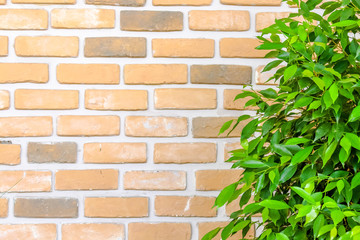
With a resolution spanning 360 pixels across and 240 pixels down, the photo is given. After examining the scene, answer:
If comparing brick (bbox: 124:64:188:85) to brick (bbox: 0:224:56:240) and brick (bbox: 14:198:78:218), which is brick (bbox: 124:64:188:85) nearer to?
brick (bbox: 14:198:78:218)

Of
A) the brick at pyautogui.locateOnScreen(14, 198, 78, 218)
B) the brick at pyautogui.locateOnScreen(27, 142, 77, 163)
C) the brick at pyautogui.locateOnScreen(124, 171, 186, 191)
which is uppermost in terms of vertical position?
the brick at pyautogui.locateOnScreen(27, 142, 77, 163)

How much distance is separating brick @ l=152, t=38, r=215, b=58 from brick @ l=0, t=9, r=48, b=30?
0.35m

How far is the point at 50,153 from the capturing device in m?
1.47

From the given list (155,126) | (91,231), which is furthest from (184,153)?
(91,231)

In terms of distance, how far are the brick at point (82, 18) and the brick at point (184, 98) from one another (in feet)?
0.88

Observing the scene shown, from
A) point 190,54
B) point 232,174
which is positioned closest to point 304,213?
point 232,174

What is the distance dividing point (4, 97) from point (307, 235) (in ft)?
3.28

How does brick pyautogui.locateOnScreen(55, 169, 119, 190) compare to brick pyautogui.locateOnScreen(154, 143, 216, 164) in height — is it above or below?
below

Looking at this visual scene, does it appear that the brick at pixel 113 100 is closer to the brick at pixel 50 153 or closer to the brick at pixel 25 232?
the brick at pixel 50 153

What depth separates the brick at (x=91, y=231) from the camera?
1469 mm

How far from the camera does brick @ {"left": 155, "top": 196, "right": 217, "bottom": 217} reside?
1.48 meters

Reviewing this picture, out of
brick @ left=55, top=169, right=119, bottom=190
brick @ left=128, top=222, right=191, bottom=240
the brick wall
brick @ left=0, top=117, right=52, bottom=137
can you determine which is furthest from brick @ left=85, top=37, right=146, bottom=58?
brick @ left=128, top=222, right=191, bottom=240

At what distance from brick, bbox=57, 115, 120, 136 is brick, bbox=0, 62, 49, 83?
141 mm

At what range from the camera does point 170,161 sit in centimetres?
148
